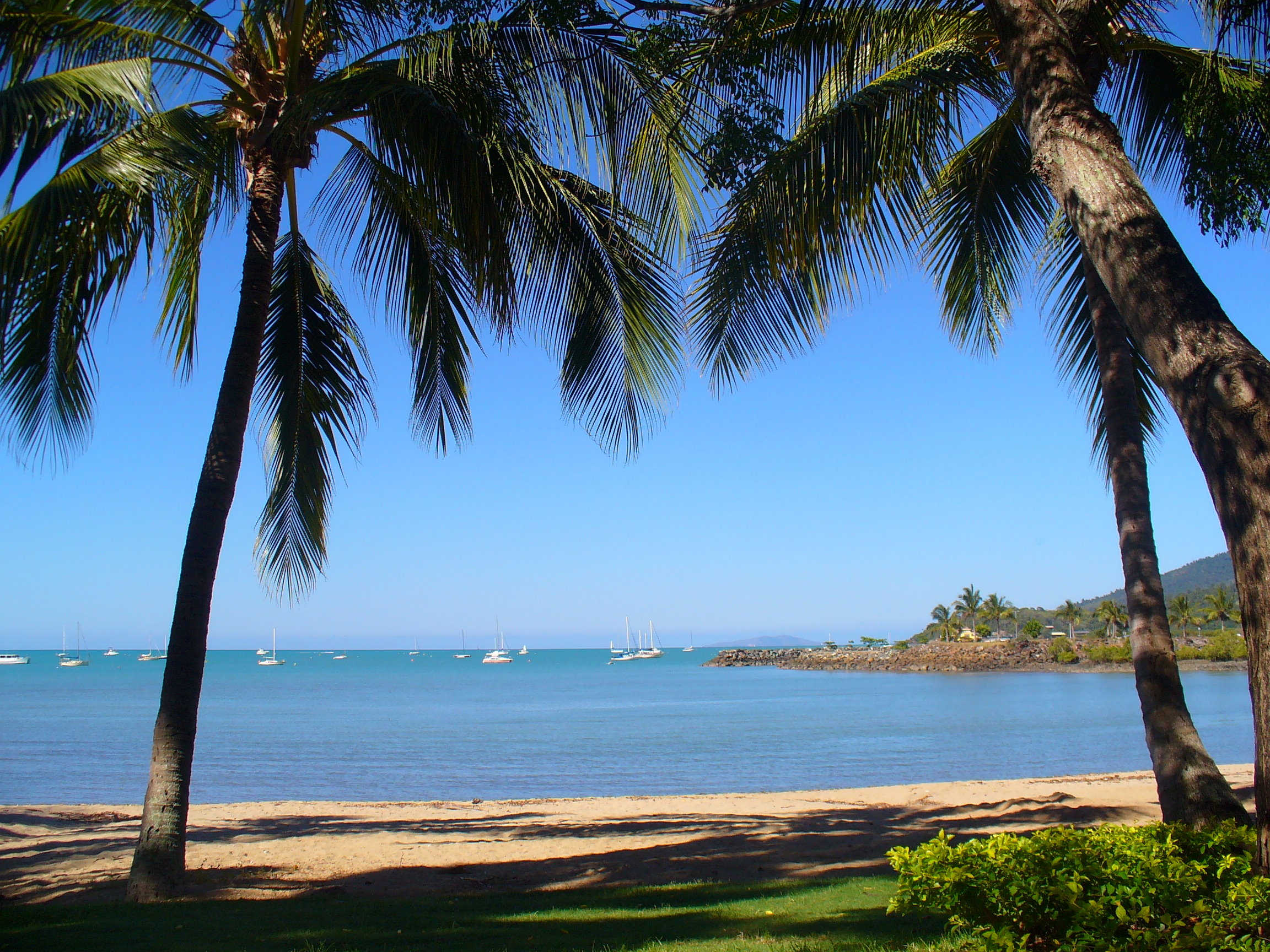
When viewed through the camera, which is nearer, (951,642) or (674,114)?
(674,114)

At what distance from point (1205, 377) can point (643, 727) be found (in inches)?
1428

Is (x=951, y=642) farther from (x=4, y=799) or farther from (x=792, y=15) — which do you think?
(x=792, y=15)

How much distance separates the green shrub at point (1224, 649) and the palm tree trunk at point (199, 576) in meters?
88.1

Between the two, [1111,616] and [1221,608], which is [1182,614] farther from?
[1111,616]

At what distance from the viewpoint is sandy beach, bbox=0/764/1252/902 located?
25.5 feet

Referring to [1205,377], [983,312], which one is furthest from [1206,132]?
[1205,377]

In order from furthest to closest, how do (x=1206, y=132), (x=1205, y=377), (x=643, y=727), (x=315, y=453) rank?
(x=643, y=727), (x=315, y=453), (x=1206, y=132), (x=1205, y=377)

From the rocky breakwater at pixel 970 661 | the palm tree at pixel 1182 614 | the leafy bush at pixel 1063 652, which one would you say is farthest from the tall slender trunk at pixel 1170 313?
the palm tree at pixel 1182 614

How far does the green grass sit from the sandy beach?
723mm

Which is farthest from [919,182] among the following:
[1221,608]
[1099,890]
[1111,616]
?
[1111,616]

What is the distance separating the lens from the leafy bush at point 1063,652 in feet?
288

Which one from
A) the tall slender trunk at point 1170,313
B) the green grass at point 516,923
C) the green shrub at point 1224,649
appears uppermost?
the tall slender trunk at point 1170,313

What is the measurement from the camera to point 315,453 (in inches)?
394

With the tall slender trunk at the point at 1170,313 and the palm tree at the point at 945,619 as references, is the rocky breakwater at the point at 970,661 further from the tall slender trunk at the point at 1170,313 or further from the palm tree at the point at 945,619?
the tall slender trunk at the point at 1170,313
